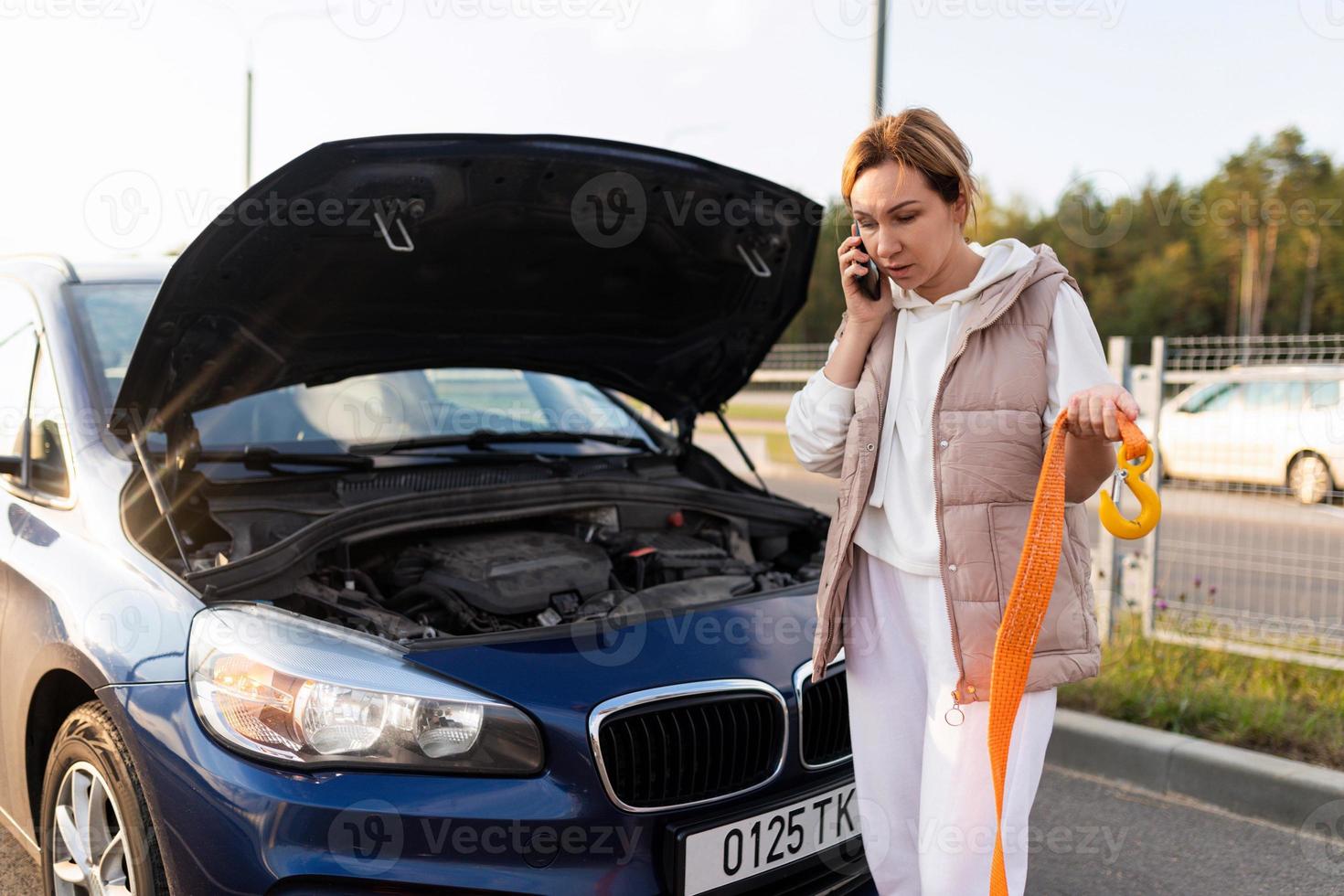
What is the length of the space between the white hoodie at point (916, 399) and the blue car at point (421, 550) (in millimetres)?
570

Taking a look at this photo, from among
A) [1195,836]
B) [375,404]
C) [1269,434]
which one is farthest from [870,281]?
[1269,434]

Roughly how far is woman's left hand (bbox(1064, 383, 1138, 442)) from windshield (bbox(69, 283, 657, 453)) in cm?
226

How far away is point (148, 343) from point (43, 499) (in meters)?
0.48

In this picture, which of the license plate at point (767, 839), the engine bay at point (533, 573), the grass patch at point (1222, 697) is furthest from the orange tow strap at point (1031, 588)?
the grass patch at point (1222, 697)

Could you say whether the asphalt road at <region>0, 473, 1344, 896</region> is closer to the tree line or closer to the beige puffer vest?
the beige puffer vest

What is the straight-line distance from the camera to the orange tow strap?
1584 mm

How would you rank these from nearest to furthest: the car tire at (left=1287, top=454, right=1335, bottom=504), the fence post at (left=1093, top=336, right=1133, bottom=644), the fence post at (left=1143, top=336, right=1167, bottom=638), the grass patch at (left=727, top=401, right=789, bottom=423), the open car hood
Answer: the open car hood
the car tire at (left=1287, top=454, right=1335, bottom=504)
the fence post at (left=1143, top=336, right=1167, bottom=638)
the fence post at (left=1093, top=336, right=1133, bottom=644)
the grass patch at (left=727, top=401, right=789, bottom=423)

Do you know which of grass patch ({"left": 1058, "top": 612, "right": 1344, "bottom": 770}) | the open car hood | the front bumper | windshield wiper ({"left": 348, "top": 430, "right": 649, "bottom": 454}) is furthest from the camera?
grass patch ({"left": 1058, "top": 612, "right": 1344, "bottom": 770})

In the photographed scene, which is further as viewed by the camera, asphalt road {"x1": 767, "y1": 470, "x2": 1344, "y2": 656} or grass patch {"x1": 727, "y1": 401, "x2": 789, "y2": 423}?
grass patch {"x1": 727, "y1": 401, "x2": 789, "y2": 423}

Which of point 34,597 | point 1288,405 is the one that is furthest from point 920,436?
point 1288,405

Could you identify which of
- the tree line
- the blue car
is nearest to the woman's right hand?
the blue car

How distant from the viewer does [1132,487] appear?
Answer: 1620 millimetres

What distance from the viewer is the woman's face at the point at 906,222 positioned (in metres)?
1.71

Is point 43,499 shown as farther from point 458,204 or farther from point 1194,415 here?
point 1194,415
